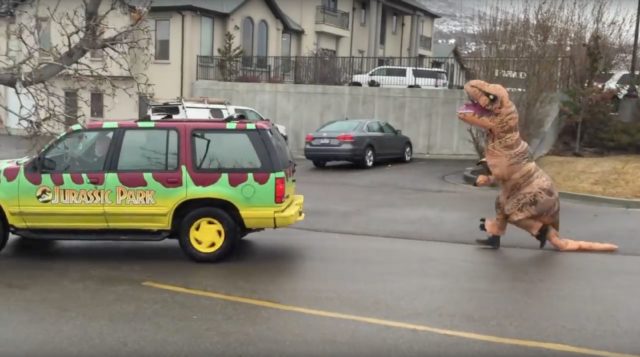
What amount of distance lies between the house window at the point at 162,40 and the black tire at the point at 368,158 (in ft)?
46.4

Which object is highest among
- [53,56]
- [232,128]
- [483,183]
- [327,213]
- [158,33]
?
[158,33]

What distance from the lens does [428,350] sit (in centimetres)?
474

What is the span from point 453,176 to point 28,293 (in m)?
12.9

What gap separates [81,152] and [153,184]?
0.96m

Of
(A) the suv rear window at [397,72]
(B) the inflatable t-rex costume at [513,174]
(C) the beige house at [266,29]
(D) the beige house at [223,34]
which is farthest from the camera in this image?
(C) the beige house at [266,29]

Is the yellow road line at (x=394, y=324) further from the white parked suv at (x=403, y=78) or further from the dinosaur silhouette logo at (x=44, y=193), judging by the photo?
the white parked suv at (x=403, y=78)

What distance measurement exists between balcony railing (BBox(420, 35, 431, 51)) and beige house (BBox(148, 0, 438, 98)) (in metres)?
3.45

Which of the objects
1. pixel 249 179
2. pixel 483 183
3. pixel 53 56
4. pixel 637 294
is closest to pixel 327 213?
pixel 483 183

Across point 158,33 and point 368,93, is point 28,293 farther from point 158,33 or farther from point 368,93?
point 158,33

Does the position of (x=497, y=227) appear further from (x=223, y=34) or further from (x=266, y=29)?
(x=266, y=29)

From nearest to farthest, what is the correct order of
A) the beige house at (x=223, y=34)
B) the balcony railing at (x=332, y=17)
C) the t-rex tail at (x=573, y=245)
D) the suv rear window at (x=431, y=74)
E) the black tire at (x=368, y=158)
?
the t-rex tail at (x=573, y=245) < the black tire at (x=368, y=158) < the suv rear window at (x=431, y=74) < the beige house at (x=223, y=34) < the balcony railing at (x=332, y=17)

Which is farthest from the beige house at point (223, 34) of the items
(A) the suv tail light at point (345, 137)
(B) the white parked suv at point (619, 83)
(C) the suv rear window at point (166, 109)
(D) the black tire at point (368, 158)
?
(B) the white parked suv at point (619, 83)

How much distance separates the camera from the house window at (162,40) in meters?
29.5

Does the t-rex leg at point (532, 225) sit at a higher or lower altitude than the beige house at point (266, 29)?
lower
